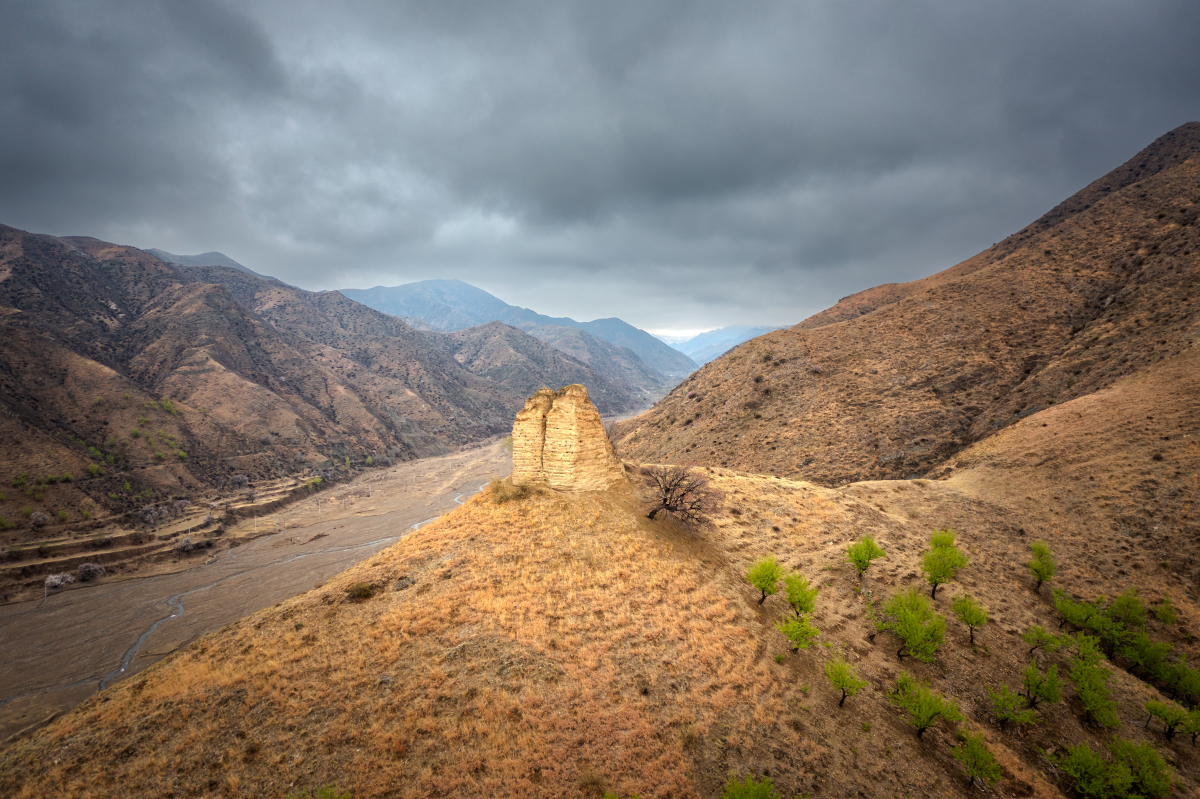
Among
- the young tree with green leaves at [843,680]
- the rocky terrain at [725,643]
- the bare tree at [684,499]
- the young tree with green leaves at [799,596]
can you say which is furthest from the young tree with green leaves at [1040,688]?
the bare tree at [684,499]

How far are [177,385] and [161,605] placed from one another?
2187 inches

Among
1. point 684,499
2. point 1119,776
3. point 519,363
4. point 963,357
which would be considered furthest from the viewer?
point 519,363

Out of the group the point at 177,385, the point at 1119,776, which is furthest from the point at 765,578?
the point at 177,385

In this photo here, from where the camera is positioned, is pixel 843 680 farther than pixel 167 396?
No

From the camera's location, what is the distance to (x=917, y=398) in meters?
35.7

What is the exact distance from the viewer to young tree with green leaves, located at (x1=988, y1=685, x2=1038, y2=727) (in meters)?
10.3

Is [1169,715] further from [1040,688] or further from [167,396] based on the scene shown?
[167,396]

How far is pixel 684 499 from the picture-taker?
67.8ft

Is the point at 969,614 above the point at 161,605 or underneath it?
above

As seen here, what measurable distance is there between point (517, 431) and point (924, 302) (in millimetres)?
53226

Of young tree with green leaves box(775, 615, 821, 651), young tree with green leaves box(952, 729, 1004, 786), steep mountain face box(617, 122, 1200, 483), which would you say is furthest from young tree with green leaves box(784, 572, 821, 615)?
steep mountain face box(617, 122, 1200, 483)

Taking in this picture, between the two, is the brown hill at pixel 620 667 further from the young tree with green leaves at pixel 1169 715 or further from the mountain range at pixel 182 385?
the mountain range at pixel 182 385

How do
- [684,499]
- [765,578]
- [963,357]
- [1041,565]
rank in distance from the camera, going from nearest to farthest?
[765,578], [1041,565], [684,499], [963,357]

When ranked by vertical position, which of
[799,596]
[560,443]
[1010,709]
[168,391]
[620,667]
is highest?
[168,391]
